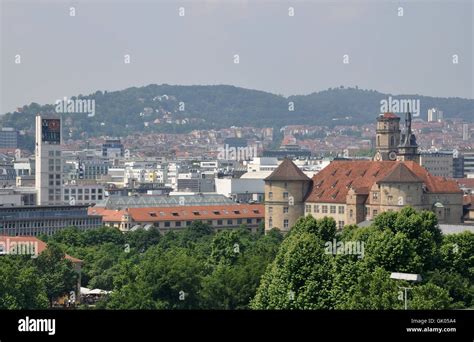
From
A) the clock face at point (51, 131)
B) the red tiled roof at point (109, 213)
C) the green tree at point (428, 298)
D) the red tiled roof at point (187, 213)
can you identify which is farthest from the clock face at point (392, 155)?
the green tree at point (428, 298)

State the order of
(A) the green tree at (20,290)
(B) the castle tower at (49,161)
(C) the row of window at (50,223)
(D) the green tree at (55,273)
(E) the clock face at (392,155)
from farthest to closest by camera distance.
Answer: (B) the castle tower at (49,161) < (E) the clock face at (392,155) < (C) the row of window at (50,223) < (D) the green tree at (55,273) < (A) the green tree at (20,290)

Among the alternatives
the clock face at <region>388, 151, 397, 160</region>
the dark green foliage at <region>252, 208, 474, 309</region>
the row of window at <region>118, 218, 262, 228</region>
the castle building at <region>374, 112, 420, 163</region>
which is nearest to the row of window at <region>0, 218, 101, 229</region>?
the row of window at <region>118, 218, 262, 228</region>

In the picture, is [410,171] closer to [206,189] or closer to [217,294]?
[217,294]

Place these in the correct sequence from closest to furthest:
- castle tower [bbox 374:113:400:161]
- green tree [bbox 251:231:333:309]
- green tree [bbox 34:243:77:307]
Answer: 1. green tree [bbox 251:231:333:309]
2. green tree [bbox 34:243:77:307]
3. castle tower [bbox 374:113:400:161]

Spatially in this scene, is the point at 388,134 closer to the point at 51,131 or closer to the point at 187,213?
the point at 187,213

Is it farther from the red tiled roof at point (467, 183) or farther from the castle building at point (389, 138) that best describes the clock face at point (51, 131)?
the red tiled roof at point (467, 183)

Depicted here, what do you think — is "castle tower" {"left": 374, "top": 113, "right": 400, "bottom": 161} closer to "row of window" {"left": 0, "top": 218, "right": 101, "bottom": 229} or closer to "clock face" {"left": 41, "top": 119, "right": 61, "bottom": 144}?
"row of window" {"left": 0, "top": 218, "right": 101, "bottom": 229}

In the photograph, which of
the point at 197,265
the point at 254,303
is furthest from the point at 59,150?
the point at 254,303
